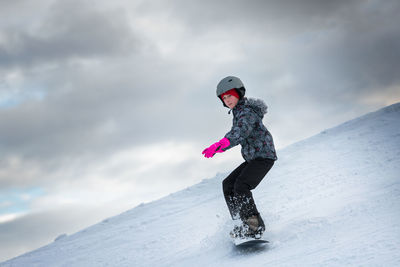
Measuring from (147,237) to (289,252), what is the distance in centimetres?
283

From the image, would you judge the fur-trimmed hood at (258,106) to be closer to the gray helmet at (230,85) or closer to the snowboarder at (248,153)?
the snowboarder at (248,153)

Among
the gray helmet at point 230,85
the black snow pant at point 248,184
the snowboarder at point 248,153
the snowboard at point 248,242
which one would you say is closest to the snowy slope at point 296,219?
the snowboard at point 248,242

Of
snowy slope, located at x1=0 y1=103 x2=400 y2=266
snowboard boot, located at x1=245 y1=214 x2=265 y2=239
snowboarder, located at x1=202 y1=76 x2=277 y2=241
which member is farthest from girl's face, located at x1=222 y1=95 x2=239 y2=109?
snowy slope, located at x1=0 y1=103 x2=400 y2=266

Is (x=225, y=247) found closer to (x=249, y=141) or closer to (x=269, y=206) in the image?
(x=249, y=141)

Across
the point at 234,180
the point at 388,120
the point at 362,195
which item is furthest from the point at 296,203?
the point at 388,120

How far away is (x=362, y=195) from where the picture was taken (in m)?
4.07

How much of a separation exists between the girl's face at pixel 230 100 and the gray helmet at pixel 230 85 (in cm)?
7

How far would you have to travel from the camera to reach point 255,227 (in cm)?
350

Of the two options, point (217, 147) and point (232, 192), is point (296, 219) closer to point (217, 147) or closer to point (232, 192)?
point (232, 192)

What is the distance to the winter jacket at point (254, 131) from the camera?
11.5ft

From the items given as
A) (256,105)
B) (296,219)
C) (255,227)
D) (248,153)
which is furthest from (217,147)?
(296,219)

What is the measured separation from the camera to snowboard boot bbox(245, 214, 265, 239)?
348 cm

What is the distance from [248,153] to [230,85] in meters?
0.72

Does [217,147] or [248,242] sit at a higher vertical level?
[217,147]
